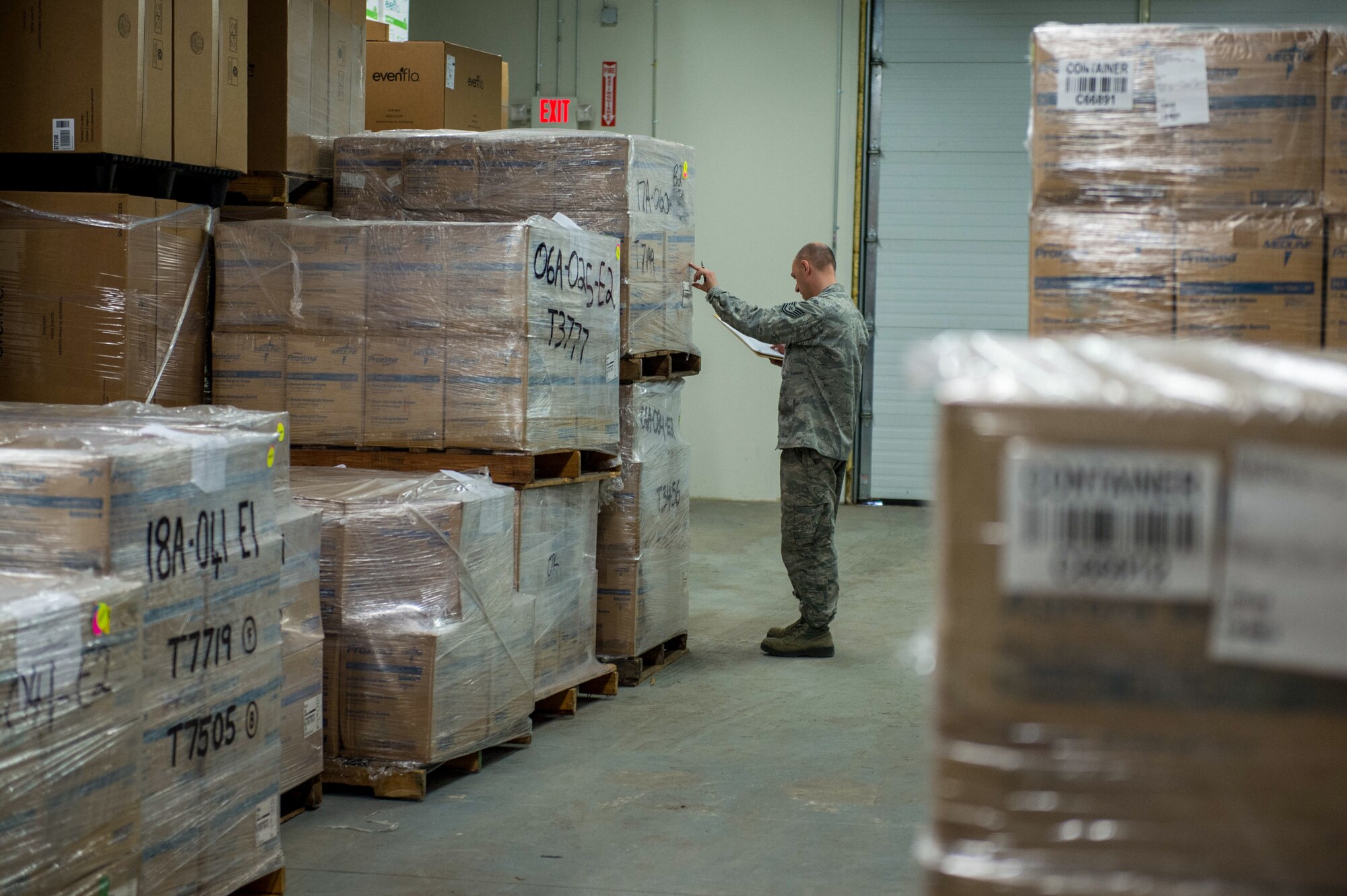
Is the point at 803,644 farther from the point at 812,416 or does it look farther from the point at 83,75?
the point at 83,75

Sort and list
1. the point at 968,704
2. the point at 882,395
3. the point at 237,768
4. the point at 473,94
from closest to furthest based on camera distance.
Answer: the point at 968,704
the point at 237,768
the point at 473,94
the point at 882,395

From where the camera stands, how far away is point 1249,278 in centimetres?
247

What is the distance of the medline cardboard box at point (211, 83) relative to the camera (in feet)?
14.8

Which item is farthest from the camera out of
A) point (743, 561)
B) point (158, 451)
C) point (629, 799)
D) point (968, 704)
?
→ point (743, 561)

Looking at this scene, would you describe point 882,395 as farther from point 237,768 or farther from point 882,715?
point 237,768

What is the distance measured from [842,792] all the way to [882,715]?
3.22 ft

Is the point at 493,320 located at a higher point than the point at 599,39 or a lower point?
lower

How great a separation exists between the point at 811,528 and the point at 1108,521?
16.5ft

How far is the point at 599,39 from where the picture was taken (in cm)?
1131

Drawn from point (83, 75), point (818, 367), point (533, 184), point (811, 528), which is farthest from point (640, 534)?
point (83, 75)

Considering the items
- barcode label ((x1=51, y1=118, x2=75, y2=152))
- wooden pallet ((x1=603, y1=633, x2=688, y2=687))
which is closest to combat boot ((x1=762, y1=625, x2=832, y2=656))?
wooden pallet ((x1=603, y1=633, x2=688, y2=687))

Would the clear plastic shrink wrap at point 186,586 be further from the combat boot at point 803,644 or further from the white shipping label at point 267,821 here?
the combat boot at point 803,644

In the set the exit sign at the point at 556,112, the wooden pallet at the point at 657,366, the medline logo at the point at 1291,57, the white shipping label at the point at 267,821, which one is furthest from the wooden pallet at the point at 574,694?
the exit sign at the point at 556,112

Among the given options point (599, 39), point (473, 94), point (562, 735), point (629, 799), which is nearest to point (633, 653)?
point (562, 735)
